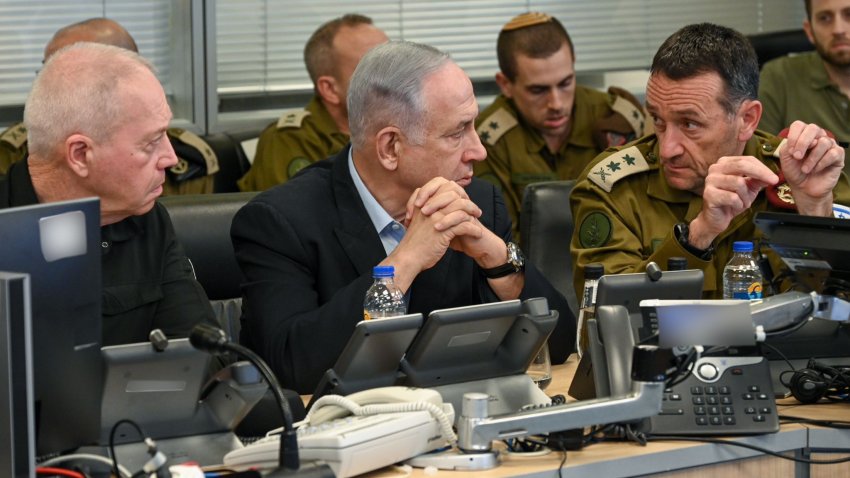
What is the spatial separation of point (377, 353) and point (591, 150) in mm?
2978

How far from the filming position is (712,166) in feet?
9.47

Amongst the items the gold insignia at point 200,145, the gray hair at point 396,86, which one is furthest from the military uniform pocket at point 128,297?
the gold insignia at point 200,145

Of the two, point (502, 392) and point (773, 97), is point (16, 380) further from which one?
point (773, 97)

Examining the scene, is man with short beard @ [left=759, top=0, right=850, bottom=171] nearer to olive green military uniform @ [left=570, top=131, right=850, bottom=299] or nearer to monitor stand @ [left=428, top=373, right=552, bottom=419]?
olive green military uniform @ [left=570, top=131, right=850, bottom=299]

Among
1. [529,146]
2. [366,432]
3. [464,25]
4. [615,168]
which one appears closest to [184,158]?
[529,146]

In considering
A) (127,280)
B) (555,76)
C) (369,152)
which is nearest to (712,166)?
(369,152)

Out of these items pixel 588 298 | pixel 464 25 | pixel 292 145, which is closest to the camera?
pixel 588 298

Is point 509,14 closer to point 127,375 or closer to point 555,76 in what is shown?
point 555,76

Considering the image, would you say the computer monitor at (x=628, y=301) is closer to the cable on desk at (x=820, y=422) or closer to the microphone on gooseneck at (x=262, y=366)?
the cable on desk at (x=820, y=422)

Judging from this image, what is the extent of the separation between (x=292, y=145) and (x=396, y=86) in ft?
6.73

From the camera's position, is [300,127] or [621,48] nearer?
[300,127]

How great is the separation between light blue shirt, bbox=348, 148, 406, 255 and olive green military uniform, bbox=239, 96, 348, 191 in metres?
1.87

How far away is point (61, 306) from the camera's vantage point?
1.81m

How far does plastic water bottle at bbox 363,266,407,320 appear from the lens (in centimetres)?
259
